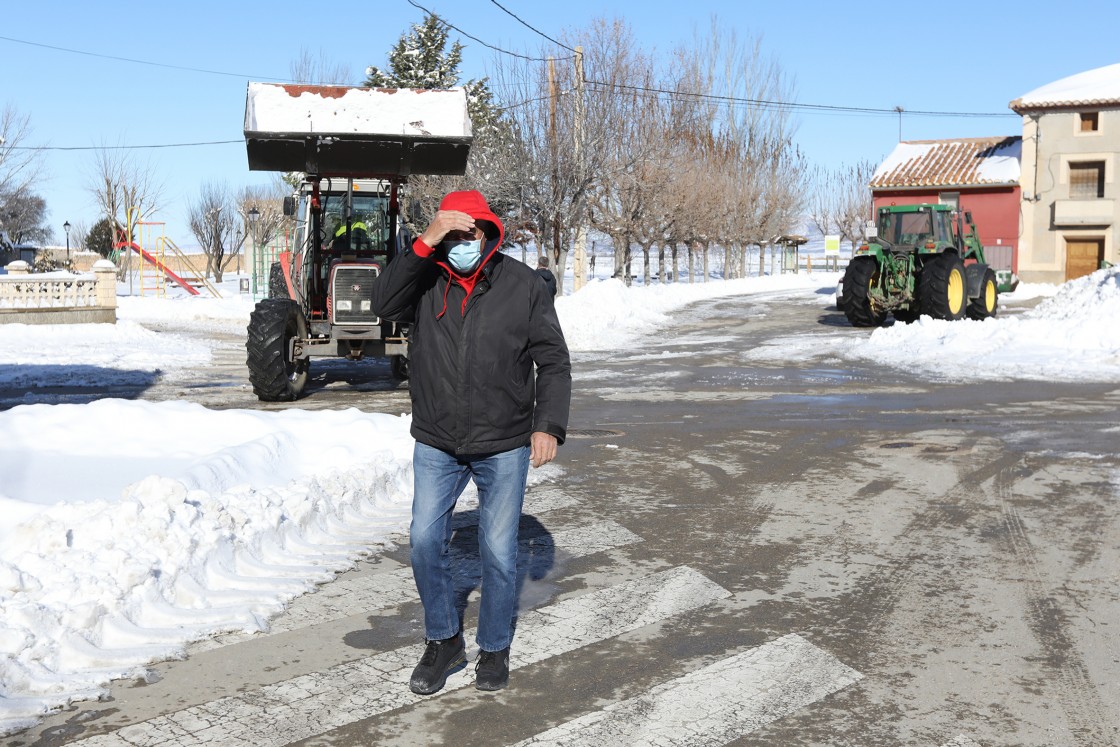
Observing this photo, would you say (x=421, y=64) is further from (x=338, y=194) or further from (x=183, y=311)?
(x=338, y=194)

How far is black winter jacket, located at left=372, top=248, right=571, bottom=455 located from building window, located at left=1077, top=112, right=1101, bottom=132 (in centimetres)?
4416

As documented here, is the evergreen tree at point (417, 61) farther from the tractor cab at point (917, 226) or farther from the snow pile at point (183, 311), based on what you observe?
the tractor cab at point (917, 226)

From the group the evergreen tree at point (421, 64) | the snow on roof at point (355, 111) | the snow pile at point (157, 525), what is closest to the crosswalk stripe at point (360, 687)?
the snow pile at point (157, 525)

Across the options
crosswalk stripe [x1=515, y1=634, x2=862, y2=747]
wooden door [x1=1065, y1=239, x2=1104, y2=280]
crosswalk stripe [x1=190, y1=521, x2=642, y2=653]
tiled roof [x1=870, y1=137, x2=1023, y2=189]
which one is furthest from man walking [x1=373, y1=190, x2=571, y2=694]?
tiled roof [x1=870, y1=137, x2=1023, y2=189]

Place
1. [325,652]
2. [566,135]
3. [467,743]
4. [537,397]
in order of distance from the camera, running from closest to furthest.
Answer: [467,743], [537,397], [325,652], [566,135]

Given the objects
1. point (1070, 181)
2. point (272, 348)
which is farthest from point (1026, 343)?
point (1070, 181)

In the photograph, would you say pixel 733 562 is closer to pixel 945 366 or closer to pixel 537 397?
pixel 537 397

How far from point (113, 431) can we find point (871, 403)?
875 centimetres

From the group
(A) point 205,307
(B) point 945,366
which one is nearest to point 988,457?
(B) point 945,366

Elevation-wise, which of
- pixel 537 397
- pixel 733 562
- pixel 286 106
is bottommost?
pixel 733 562

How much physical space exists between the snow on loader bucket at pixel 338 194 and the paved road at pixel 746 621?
16.1ft

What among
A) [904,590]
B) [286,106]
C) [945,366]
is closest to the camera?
[904,590]

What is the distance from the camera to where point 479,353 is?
4430 millimetres

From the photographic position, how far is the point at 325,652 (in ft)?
16.3
